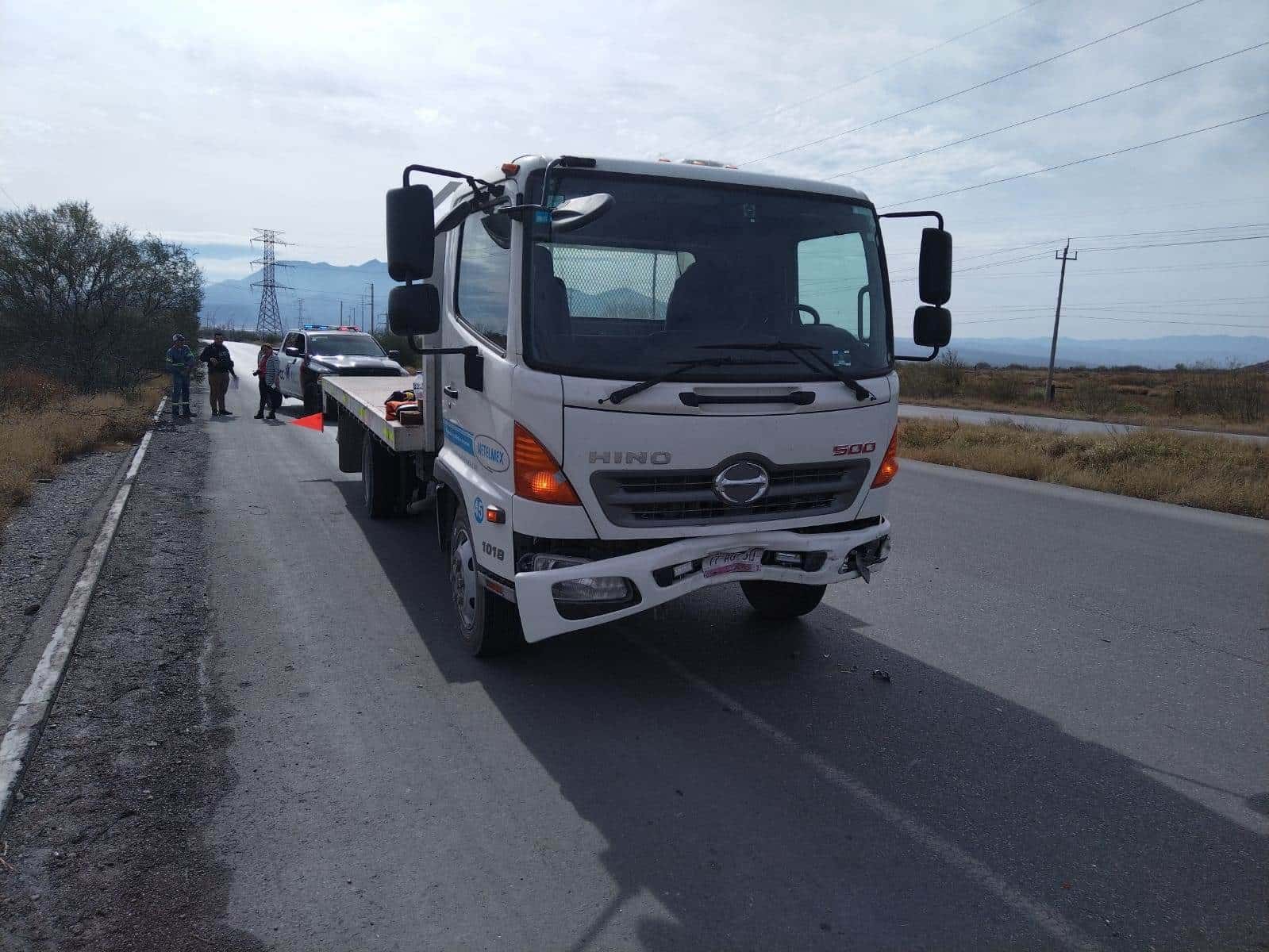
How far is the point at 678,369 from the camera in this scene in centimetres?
406

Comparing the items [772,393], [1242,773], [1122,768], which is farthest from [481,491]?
[1242,773]

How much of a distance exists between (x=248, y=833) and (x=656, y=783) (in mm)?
1492

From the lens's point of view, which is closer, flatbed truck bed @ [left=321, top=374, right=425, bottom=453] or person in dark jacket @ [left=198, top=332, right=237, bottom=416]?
flatbed truck bed @ [left=321, top=374, right=425, bottom=453]

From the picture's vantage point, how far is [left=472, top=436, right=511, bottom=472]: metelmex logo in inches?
168

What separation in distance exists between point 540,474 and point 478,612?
116 centimetres

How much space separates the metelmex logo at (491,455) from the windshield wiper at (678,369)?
0.60m

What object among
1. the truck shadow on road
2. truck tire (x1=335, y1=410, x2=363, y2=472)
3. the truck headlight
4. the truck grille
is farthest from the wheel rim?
truck tire (x1=335, y1=410, x2=363, y2=472)

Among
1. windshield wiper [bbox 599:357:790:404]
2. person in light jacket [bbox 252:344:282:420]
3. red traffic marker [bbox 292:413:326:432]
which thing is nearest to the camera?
windshield wiper [bbox 599:357:790:404]

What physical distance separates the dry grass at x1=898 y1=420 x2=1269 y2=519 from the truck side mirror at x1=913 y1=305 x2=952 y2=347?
739 centimetres

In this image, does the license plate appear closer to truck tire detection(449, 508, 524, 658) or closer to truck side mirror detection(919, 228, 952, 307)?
truck tire detection(449, 508, 524, 658)

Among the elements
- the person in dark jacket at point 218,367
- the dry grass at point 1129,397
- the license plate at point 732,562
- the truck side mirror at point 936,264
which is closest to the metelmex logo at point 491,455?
the license plate at point 732,562

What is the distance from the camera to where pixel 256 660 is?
4910mm

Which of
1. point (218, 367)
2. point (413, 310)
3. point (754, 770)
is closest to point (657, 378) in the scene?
point (413, 310)

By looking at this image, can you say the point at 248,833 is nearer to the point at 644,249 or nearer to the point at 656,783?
the point at 656,783
